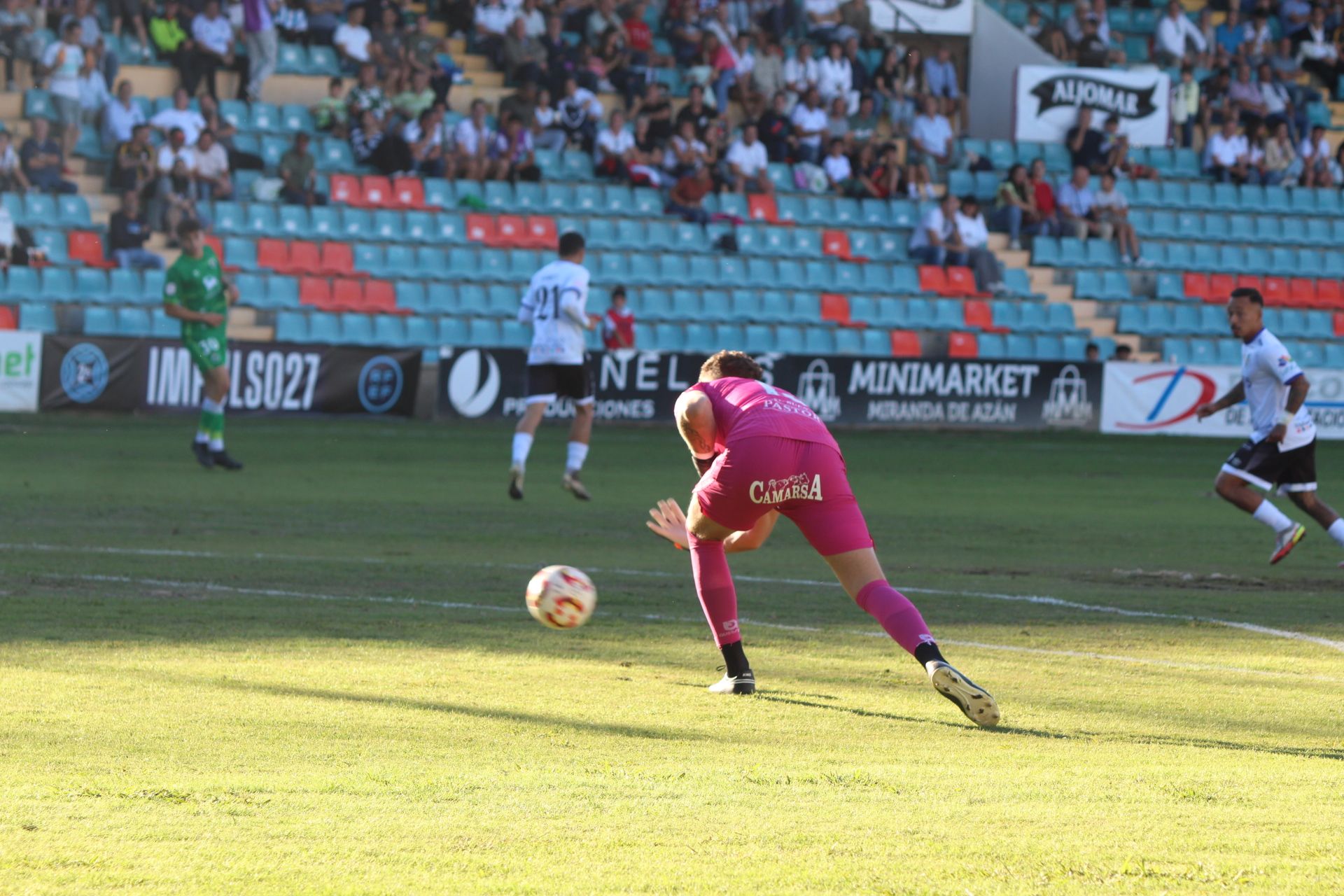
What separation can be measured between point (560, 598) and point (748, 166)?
23334 mm

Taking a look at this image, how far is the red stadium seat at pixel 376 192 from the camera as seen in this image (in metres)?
27.4

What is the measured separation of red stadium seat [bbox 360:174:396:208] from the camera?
89.8ft

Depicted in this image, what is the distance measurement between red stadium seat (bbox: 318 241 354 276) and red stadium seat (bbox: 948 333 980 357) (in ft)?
31.7

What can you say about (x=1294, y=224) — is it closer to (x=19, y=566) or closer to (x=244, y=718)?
(x=19, y=566)

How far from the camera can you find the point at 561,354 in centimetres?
1587

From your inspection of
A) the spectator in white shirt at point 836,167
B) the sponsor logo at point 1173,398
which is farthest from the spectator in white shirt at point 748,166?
the sponsor logo at point 1173,398

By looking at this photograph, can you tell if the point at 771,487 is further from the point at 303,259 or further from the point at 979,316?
the point at 979,316

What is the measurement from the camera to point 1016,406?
27031 mm

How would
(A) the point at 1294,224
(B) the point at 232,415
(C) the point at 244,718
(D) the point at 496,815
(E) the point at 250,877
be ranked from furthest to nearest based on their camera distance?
(A) the point at 1294,224 < (B) the point at 232,415 < (C) the point at 244,718 < (D) the point at 496,815 < (E) the point at 250,877

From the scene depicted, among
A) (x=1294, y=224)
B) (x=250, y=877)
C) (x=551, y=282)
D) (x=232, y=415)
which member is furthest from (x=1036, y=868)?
(x=1294, y=224)

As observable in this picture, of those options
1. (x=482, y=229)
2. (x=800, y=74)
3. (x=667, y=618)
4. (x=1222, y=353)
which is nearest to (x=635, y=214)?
(x=482, y=229)

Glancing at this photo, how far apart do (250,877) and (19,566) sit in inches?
277

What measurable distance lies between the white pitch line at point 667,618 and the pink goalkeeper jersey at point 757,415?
2.03 m

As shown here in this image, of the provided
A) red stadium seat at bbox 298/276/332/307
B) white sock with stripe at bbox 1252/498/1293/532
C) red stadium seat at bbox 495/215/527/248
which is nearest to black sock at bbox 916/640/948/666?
white sock with stripe at bbox 1252/498/1293/532
